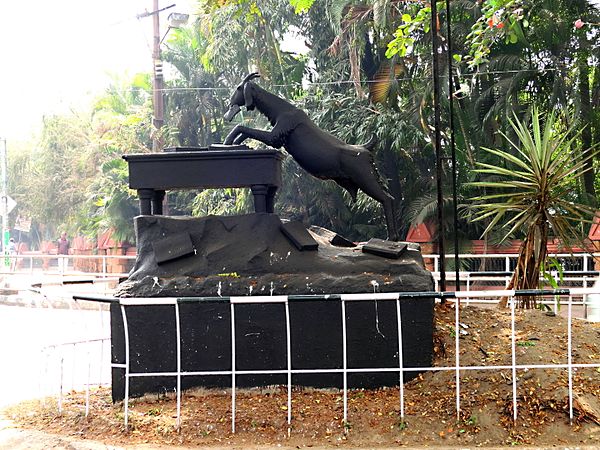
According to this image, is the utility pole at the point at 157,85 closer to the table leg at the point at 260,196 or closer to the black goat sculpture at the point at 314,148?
the black goat sculpture at the point at 314,148

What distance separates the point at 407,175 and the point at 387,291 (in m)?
15.4

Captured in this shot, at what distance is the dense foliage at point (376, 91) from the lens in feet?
58.6

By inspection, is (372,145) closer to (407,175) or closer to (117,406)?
(117,406)

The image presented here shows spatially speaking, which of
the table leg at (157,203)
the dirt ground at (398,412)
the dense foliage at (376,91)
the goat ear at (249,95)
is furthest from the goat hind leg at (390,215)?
the dense foliage at (376,91)

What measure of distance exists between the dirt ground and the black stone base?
16 centimetres

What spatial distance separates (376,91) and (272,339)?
1501cm

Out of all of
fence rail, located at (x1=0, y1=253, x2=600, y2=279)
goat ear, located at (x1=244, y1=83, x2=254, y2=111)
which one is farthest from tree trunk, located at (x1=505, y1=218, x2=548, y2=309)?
goat ear, located at (x1=244, y1=83, x2=254, y2=111)

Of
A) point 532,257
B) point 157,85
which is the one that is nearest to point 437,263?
point 532,257

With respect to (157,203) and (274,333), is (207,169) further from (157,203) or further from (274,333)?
(274,333)

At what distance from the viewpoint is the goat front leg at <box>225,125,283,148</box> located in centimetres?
697

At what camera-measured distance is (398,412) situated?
17.8 feet

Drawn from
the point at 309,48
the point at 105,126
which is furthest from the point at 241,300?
the point at 105,126

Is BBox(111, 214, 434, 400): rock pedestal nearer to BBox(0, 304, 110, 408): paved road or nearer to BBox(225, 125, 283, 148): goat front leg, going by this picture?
BBox(0, 304, 110, 408): paved road

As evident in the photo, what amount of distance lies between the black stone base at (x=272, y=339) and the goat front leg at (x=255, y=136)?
1789 millimetres
